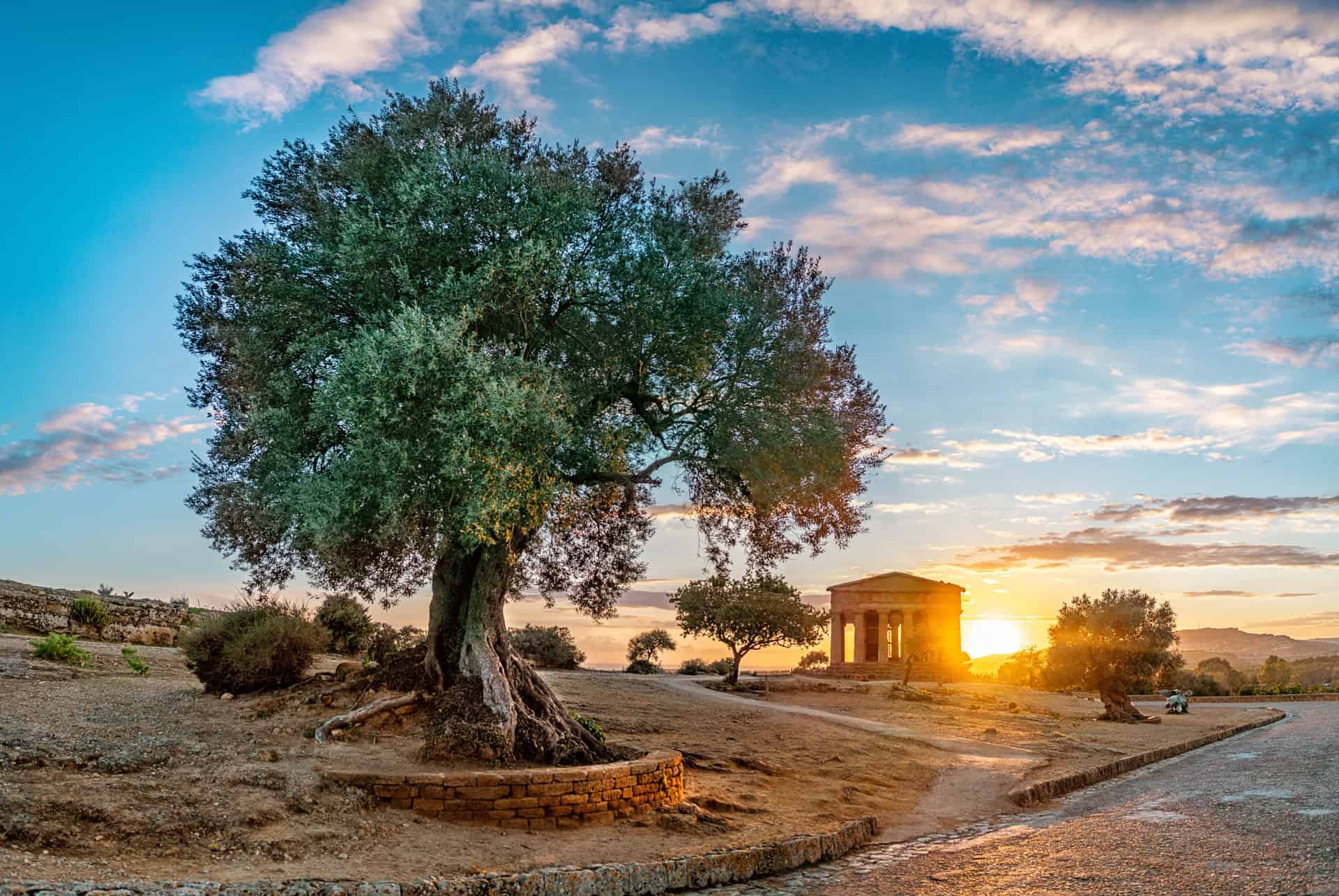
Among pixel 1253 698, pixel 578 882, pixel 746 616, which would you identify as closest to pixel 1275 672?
pixel 1253 698

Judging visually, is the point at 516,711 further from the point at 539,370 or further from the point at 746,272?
the point at 746,272

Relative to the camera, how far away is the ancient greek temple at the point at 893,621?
49.7 meters

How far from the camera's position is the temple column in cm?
5203

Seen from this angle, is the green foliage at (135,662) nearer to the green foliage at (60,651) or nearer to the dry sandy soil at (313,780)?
the dry sandy soil at (313,780)

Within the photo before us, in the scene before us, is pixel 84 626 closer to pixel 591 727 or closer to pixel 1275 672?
pixel 591 727

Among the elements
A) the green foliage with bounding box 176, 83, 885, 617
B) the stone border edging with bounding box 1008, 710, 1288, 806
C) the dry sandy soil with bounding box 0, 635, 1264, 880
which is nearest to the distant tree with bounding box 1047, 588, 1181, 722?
the stone border edging with bounding box 1008, 710, 1288, 806

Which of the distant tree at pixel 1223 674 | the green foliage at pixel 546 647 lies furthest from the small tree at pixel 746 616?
the distant tree at pixel 1223 674

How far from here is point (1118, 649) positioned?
33.4 m

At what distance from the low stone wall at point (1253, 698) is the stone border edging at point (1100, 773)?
71.3ft

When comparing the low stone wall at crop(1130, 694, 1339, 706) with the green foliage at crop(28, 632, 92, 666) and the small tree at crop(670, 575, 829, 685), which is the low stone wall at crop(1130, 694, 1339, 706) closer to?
the small tree at crop(670, 575, 829, 685)

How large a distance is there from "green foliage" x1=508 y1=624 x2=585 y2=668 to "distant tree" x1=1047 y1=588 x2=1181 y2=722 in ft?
67.1

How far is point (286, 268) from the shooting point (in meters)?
14.7

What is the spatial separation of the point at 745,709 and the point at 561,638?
54.5 feet

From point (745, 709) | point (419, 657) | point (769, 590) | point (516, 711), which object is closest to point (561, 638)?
point (769, 590)
